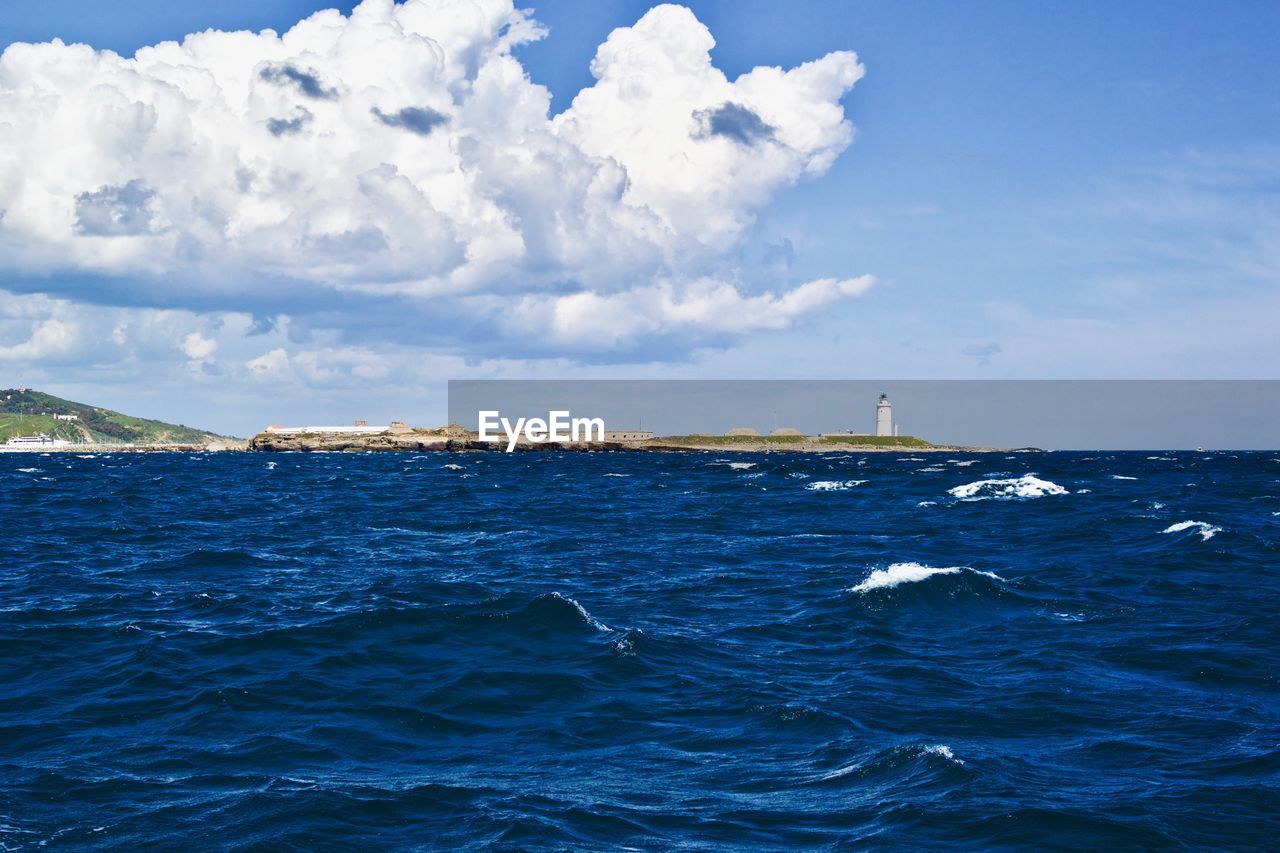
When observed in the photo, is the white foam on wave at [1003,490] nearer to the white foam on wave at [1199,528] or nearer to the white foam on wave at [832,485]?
the white foam on wave at [832,485]

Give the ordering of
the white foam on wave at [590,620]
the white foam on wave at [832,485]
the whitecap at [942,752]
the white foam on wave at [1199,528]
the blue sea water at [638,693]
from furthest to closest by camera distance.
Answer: the white foam on wave at [832,485] < the white foam on wave at [1199,528] < the white foam on wave at [590,620] < the whitecap at [942,752] < the blue sea water at [638,693]

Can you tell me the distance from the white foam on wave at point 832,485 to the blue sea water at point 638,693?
121ft

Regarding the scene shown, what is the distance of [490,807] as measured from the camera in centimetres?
1359

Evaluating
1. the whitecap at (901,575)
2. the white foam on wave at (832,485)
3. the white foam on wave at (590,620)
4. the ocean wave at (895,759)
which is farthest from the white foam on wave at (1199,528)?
the white foam on wave at (832,485)

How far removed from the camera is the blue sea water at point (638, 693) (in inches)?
527

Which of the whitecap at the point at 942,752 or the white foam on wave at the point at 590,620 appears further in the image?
Result: the white foam on wave at the point at 590,620

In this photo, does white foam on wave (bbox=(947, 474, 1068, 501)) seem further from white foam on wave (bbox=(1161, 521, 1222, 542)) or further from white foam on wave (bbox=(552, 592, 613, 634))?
white foam on wave (bbox=(552, 592, 613, 634))

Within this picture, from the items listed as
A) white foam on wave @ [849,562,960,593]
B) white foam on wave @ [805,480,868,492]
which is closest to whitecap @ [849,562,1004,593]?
white foam on wave @ [849,562,960,593]

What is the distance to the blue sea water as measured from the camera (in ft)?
43.9

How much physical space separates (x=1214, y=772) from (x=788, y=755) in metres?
6.44

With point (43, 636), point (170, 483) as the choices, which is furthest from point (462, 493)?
point (43, 636)

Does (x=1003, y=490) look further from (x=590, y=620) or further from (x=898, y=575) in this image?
(x=590, y=620)

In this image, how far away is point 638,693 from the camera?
1980 centimetres

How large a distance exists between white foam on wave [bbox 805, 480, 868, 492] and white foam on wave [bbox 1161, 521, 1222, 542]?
32856mm
